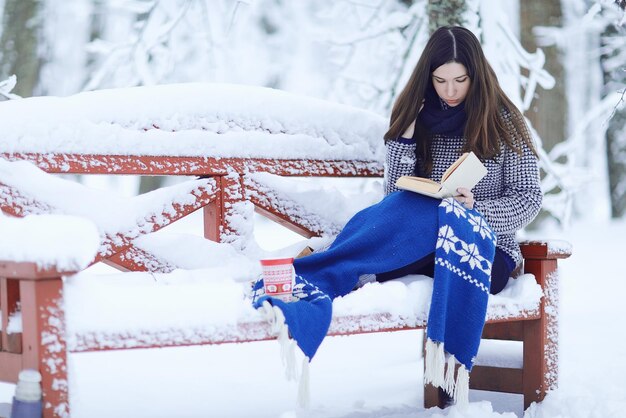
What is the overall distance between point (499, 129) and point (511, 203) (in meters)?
0.27

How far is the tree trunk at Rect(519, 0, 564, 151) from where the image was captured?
6238mm

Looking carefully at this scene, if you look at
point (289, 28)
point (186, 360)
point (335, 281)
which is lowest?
point (186, 360)

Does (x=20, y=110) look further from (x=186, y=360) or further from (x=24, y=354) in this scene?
(x=186, y=360)

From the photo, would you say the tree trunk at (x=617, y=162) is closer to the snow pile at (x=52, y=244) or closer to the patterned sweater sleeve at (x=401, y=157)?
the patterned sweater sleeve at (x=401, y=157)

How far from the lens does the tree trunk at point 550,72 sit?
6238mm

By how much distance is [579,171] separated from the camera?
17.2 ft

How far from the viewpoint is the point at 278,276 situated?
2.12 m

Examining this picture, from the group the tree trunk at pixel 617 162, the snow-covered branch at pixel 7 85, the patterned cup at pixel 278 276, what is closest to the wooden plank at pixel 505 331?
the patterned cup at pixel 278 276

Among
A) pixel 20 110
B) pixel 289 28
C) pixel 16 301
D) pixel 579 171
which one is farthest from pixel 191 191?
pixel 289 28

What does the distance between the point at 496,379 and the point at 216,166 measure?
1251 millimetres

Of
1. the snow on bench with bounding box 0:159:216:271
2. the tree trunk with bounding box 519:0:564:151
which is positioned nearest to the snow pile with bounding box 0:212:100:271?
the snow on bench with bounding box 0:159:216:271

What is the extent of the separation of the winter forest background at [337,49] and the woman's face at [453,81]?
0.68m

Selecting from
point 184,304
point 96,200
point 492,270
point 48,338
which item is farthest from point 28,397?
point 492,270

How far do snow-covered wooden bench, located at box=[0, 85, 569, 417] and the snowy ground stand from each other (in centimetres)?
17
